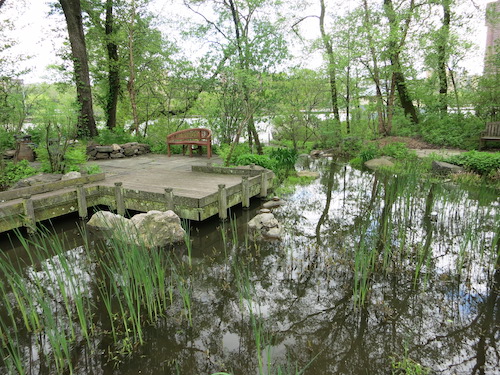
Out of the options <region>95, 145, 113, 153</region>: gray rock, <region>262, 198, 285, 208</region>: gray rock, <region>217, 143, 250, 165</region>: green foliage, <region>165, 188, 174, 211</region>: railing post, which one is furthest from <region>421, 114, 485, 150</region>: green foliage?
<region>95, 145, 113, 153</region>: gray rock

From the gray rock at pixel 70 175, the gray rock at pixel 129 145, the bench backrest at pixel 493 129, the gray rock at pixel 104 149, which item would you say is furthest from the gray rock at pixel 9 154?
the bench backrest at pixel 493 129

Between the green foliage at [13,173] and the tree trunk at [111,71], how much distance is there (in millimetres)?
6528

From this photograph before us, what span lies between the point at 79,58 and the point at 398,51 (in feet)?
37.6

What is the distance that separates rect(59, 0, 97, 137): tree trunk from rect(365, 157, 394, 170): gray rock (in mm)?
9570

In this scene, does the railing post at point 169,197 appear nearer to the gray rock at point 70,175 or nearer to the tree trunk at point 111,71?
the gray rock at point 70,175

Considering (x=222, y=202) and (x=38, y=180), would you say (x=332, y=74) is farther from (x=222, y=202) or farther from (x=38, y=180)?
(x=38, y=180)

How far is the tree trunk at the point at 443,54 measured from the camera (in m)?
12.6

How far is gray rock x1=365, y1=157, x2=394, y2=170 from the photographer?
10.5 meters

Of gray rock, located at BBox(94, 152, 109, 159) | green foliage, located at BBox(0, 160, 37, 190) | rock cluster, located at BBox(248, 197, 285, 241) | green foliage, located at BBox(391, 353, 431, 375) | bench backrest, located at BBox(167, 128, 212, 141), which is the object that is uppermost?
bench backrest, located at BBox(167, 128, 212, 141)

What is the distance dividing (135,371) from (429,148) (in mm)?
12441

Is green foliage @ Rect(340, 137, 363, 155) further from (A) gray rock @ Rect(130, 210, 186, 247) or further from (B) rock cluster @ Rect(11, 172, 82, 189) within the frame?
(B) rock cluster @ Rect(11, 172, 82, 189)

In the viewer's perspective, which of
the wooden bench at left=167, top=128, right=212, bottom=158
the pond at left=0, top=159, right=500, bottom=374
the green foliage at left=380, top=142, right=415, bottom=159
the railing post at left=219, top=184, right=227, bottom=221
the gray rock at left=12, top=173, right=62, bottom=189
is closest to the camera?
the pond at left=0, top=159, right=500, bottom=374

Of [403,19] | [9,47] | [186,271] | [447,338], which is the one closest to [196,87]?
[9,47]

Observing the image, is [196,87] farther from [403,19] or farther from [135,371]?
[135,371]
